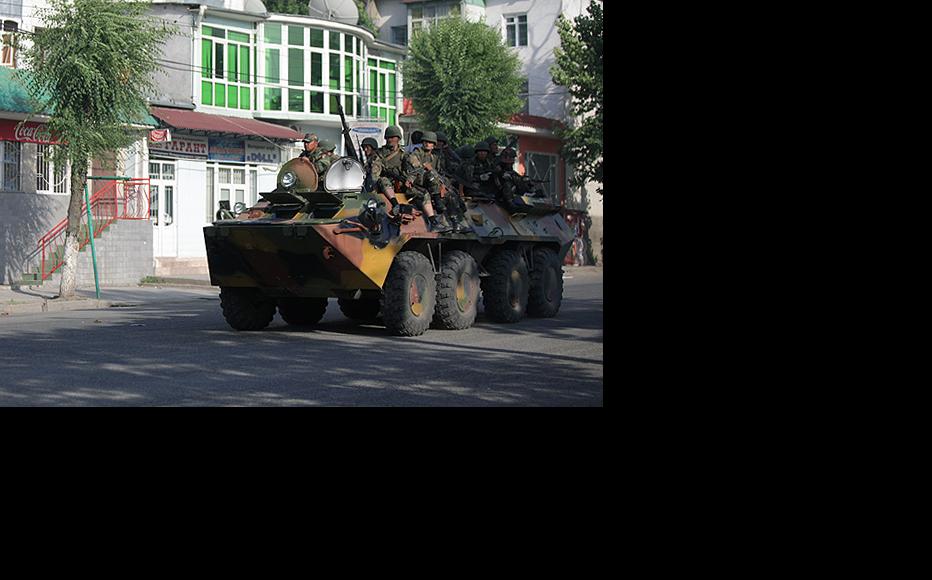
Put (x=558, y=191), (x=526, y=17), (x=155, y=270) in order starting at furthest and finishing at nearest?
(x=526, y=17) → (x=558, y=191) → (x=155, y=270)

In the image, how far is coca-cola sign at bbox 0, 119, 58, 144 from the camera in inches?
974

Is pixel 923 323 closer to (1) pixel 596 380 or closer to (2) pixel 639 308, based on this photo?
(2) pixel 639 308

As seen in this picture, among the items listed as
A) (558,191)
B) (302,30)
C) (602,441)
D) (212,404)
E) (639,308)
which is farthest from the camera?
(558,191)

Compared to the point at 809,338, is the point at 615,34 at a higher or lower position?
higher

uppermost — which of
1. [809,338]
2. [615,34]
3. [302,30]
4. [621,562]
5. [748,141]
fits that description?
[302,30]

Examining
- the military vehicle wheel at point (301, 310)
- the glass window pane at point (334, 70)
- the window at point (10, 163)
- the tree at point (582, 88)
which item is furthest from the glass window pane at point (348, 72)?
the military vehicle wheel at point (301, 310)

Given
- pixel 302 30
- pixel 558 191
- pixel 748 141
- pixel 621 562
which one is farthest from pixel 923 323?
pixel 558 191

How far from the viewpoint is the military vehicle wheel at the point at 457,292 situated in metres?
14.6

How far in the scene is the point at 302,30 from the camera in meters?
35.5

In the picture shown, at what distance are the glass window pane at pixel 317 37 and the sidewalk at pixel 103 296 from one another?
11.6 metres

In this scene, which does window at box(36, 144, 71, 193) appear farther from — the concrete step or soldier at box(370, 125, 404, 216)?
soldier at box(370, 125, 404, 216)

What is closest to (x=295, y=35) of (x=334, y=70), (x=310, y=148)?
(x=334, y=70)

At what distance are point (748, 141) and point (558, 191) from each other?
35.2 meters

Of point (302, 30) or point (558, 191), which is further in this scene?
point (558, 191)
